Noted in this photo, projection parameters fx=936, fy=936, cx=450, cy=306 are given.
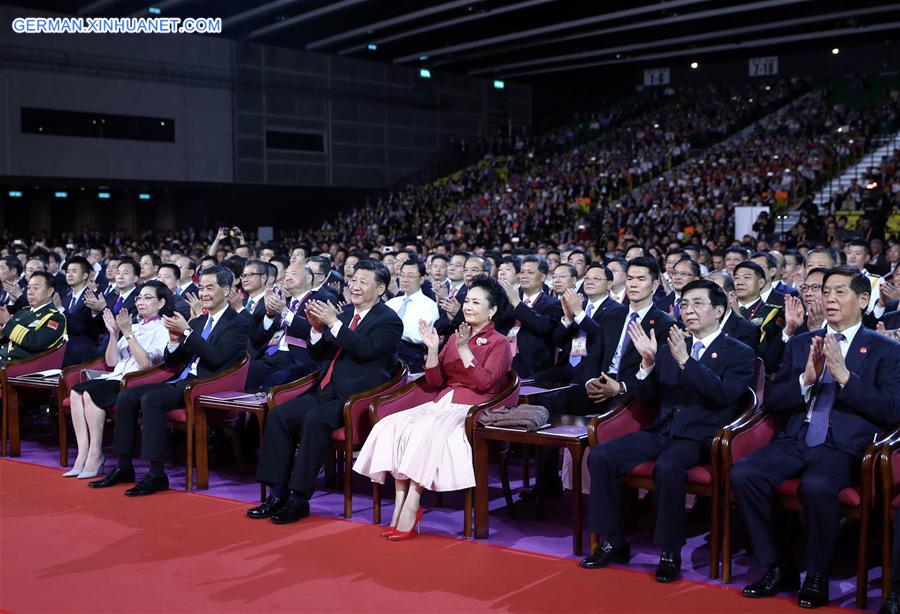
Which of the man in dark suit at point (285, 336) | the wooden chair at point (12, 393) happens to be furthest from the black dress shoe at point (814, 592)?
the wooden chair at point (12, 393)

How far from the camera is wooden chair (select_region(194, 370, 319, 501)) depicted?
5566 millimetres

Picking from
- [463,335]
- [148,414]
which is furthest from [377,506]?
[148,414]

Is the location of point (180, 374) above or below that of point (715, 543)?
above

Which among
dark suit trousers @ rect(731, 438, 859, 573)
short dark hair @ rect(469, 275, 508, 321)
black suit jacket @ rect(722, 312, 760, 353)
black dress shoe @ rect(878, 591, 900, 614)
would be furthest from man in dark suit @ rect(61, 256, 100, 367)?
black dress shoe @ rect(878, 591, 900, 614)

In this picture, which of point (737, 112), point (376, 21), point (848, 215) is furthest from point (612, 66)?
point (848, 215)

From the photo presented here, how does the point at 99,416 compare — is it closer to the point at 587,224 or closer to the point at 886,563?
the point at 886,563

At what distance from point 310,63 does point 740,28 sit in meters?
12.1

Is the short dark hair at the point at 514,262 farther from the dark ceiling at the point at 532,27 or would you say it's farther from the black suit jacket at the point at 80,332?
the dark ceiling at the point at 532,27

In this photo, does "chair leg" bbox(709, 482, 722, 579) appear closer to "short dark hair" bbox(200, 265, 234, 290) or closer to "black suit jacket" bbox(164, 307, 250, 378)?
"black suit jacket" bbox(164, 307, 250, 378)

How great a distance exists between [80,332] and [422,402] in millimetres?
3419

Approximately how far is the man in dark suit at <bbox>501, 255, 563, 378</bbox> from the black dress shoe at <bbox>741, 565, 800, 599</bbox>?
2.56 m

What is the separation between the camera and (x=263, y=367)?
253 inches

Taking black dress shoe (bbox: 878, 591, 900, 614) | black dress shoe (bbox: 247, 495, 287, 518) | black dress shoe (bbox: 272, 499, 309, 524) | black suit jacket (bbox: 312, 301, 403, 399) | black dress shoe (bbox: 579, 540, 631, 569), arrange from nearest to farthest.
Answer: black dress shoe (bbox: 878, 591, 900, 614)
black dress shoe (bbox: 579, 540, 631, 569)
black dress shoe (bbox: 272, 499, 309, 524)
black dress shoe (bbox: 247, 495, 287, 518)
black suit jacket (bbox: 312, 301, 403, 399)

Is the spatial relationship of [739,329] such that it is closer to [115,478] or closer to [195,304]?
[195,304]
